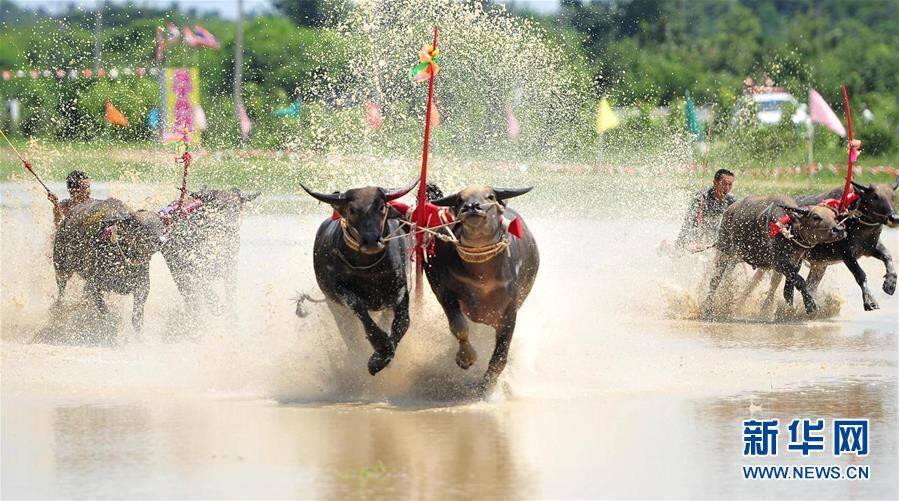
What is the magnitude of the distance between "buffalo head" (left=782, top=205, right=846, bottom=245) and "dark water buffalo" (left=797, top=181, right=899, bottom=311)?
23 cm

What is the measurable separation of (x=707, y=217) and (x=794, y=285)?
194cm

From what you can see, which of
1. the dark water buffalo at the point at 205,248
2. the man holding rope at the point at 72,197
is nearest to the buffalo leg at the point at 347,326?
the dark water buffalo at the point at 205,248

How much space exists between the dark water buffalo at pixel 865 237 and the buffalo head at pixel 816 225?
9.2 inches

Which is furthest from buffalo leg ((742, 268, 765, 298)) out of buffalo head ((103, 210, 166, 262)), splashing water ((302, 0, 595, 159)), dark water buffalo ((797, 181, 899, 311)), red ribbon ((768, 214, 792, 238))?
buffalo head ((103, 210, 166, 262))

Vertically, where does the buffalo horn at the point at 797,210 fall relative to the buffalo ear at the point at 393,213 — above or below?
below

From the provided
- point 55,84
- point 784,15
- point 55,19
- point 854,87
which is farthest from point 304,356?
point 784,15

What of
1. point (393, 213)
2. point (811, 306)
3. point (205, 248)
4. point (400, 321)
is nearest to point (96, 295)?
point (205, 248)

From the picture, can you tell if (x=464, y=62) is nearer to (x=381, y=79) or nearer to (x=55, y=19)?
(x=381, y=79)

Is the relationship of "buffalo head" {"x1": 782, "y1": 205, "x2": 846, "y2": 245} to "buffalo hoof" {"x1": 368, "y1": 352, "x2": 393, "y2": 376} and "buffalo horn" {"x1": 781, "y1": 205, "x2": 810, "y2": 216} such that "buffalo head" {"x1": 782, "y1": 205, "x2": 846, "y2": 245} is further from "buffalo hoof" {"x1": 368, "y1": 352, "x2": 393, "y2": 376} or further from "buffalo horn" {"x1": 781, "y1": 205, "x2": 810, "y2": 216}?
"buffalo hoof" {"x1": 368, "y1": 352, "x2": 393, "y2": 376}

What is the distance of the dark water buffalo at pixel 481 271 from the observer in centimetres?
948

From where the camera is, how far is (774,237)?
14977mm

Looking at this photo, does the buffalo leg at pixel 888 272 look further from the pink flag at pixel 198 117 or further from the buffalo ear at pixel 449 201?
the pink flag at pixel 198 117

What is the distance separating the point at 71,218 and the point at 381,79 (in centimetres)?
703

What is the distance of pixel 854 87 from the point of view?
46.0 meters
